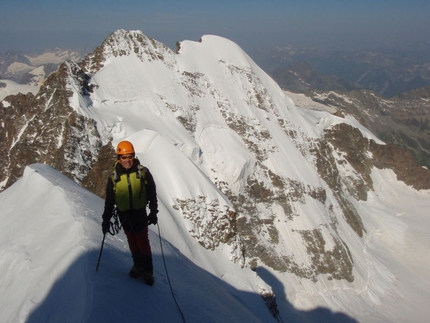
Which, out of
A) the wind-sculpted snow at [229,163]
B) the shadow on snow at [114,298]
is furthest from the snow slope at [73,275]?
the wind-sculpted snow at [229,163]

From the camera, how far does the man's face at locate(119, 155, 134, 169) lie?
6393mm

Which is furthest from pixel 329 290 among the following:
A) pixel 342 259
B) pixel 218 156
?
pixel 218 156

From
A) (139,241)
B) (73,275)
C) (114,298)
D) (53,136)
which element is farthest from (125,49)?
(114,298)

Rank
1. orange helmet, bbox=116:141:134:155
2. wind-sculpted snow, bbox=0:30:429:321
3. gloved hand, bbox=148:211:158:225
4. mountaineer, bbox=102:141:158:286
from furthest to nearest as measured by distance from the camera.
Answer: wind-sculpted snow, bbox=0:30:429:321 → gloved hand, bbox=148:211:158:225 → mountaineer, bbox=102:141:158:286 → orange helmet, bbox=116:141:134:155

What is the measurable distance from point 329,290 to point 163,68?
123 ft

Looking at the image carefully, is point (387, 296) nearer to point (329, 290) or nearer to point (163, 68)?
point (329, 290)

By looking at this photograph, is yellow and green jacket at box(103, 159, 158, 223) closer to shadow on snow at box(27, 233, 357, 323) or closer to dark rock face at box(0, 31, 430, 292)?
shadow on snow at box(27, 233, 357, 323)

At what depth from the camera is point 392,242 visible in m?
57.0

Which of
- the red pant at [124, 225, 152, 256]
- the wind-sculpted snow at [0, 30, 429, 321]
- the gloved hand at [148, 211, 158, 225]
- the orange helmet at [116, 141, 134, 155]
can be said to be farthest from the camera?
the wind-sculpted snow at [0, 30, 429, 321]

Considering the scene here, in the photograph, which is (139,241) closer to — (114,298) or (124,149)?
(114,298)

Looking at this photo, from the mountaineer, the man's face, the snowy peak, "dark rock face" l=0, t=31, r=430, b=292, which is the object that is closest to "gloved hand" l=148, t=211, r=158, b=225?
the mountaineer

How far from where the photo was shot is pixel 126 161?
643 cm

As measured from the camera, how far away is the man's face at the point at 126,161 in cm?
639

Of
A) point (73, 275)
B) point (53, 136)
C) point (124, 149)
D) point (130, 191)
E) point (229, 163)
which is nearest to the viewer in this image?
point (124, 149)
